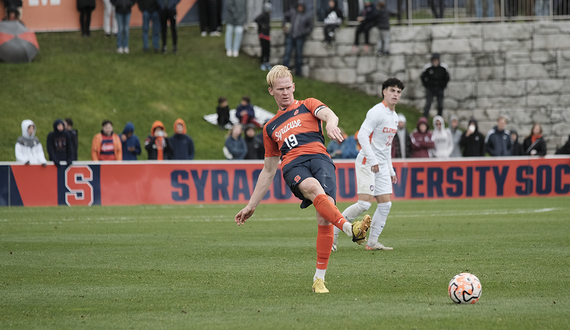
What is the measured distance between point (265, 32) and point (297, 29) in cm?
113

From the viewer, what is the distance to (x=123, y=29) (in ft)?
83.3

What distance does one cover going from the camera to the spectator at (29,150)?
17109mm

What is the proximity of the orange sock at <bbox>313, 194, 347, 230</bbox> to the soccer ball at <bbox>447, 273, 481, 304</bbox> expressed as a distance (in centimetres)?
106

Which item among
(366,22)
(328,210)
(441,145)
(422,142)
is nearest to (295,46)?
(366,22)

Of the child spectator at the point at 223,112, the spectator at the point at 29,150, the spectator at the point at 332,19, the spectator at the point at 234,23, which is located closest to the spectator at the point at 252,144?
the child spectator at the point at 223,112

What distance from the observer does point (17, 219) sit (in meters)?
13.7

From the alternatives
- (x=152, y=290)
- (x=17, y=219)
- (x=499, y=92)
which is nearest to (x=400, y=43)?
(x=499, y=92)

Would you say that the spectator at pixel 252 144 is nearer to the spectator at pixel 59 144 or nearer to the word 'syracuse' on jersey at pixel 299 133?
the spectator at pixel 59 144

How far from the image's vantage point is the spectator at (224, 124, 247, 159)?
18797 millimetres

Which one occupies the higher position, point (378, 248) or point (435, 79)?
point (435, 79)

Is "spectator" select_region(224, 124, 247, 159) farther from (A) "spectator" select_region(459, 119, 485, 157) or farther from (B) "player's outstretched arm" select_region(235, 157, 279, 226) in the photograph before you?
(B) "player's outstretched arm" select_region(235, 157, 279, 226)

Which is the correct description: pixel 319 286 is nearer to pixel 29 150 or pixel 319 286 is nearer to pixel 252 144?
pixel 29 150

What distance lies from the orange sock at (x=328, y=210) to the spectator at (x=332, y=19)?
20078mm

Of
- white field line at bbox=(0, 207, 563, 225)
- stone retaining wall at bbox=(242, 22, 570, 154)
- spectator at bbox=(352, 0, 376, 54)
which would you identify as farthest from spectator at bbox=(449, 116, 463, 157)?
spectator at bbox=(352, 0, 376, 54)
